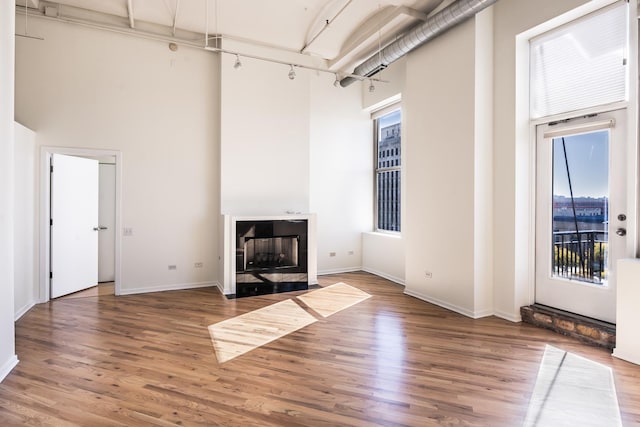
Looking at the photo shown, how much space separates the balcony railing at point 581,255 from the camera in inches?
137

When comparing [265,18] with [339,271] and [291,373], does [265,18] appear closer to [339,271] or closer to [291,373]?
[339,271]

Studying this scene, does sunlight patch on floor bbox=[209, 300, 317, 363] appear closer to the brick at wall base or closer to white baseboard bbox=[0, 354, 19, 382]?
white baseboard bbox=[0, 354, 19, 382]

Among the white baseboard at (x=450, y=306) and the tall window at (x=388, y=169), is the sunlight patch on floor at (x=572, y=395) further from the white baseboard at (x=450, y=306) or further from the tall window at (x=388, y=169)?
the tall window at (x=388, y=169)

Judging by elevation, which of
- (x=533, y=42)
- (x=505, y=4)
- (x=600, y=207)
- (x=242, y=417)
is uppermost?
(x=505, y=4)

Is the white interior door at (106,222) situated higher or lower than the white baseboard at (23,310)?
higher

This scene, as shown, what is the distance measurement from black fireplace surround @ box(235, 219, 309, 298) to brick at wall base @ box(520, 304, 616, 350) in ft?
10.2

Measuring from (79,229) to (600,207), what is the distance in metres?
6.75

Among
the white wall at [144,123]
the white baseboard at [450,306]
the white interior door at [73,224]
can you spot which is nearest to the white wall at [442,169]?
the white baseboard at [450,306]

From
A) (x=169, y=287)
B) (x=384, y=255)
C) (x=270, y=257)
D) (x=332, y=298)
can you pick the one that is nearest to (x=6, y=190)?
(x=169, y=287)

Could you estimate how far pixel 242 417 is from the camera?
7.39ft

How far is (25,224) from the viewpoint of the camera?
4473 mm

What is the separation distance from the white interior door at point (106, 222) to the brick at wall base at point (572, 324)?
6378 millimetres

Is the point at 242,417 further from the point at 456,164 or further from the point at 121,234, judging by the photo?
the point at 121,234

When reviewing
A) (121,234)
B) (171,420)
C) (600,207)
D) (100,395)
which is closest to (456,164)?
(600,207)
